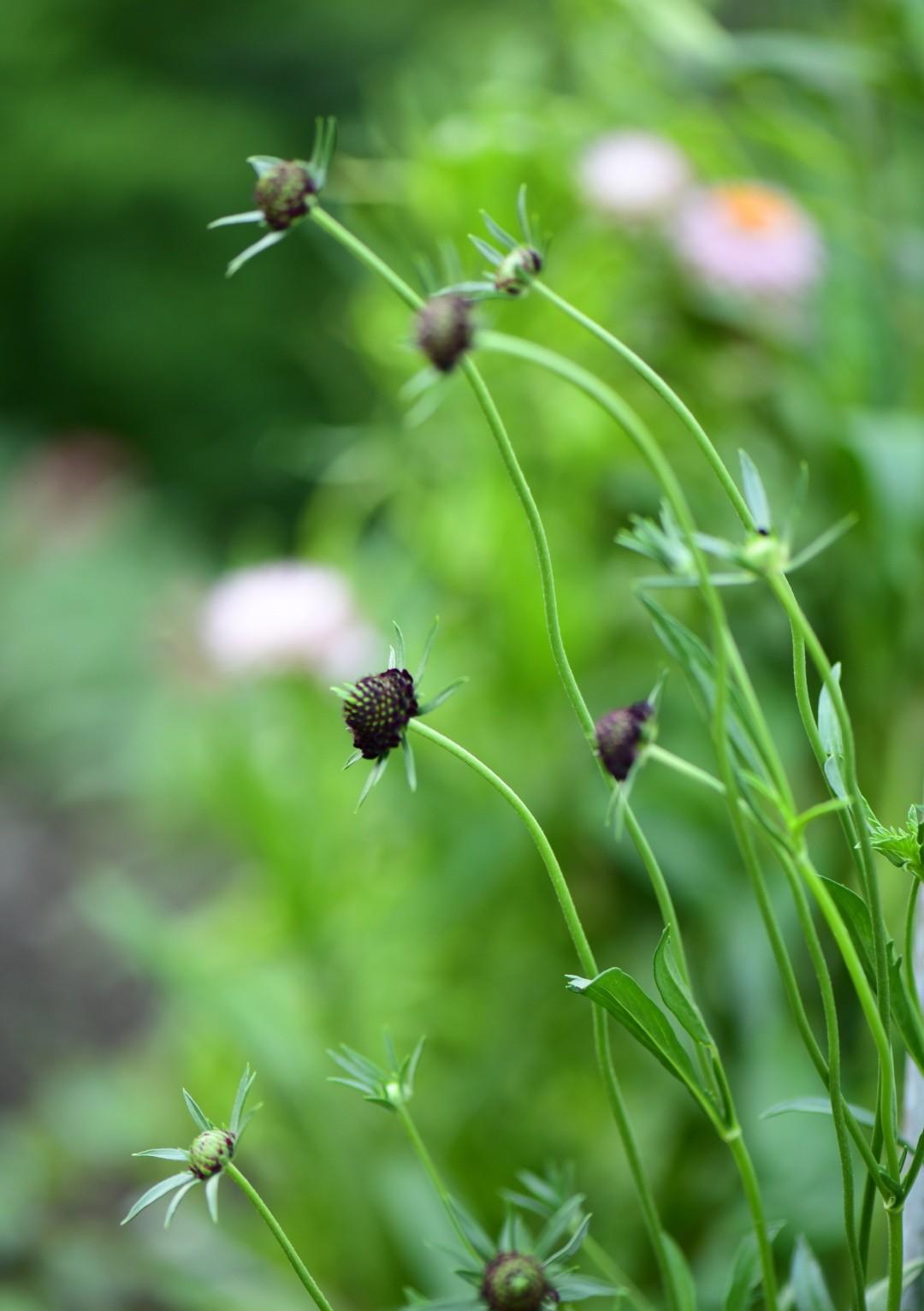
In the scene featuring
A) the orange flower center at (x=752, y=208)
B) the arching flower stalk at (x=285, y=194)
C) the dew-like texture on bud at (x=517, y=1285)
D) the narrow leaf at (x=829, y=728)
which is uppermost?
the arching flower stalk at (x=285, y=194)

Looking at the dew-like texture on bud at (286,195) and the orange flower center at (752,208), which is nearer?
the dew-like texture on bud at (286,195)

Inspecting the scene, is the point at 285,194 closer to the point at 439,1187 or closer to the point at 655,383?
the point at 655,383

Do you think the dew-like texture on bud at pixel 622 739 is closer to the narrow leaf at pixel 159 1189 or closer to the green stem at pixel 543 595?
the green stem at pixel 543 595

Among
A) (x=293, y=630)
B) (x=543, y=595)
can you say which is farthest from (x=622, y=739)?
(x=293, y=630)

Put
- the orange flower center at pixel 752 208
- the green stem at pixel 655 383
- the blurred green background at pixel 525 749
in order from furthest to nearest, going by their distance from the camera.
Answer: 1. the orange flower center at pixel 752 208
2. the blurred green background at pixel 525 749
3. the green stem at pixel 655 383

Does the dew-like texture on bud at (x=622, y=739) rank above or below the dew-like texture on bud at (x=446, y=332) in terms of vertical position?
below

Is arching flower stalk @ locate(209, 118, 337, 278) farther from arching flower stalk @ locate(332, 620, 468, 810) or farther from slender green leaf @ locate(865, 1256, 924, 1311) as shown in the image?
slender green leaf @ locate(865, 1256, 924, 1311)

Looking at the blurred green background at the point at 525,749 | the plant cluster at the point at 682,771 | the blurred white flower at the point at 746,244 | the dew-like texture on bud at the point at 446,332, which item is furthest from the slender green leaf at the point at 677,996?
the blurred white flower at the point at 746,244
